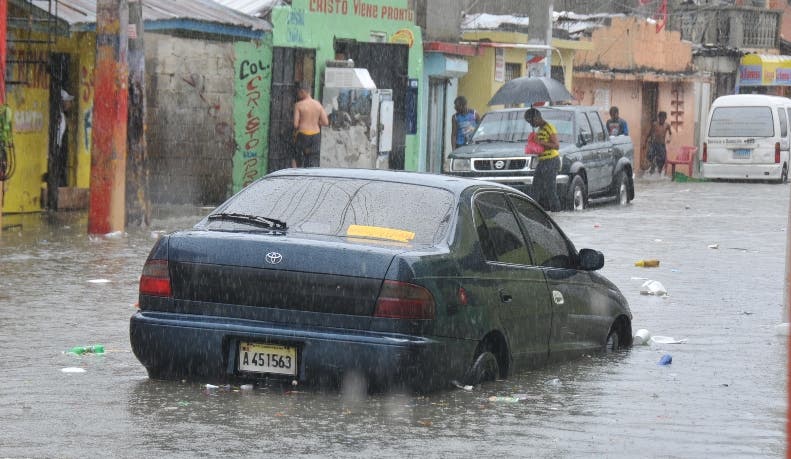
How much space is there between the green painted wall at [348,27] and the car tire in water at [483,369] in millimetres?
18375

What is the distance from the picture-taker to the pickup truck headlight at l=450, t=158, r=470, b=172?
2633 centimetres

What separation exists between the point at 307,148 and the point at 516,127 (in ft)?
13.1

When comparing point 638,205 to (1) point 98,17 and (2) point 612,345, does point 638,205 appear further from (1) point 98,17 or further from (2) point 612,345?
(2) point 612,345

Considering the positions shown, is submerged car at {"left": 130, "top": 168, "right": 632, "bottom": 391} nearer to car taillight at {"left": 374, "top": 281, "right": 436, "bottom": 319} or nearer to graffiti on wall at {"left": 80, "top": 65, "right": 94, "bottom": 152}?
car taillight at {"left": 374, "top": 281, "right": 436, "bottom": 319}

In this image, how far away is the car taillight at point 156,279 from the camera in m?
8.41

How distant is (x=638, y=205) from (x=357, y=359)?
70.0 feet

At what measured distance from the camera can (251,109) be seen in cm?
2608

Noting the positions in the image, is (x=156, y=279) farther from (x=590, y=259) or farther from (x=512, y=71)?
(x=512, y=71)

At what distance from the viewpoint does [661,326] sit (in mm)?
12352

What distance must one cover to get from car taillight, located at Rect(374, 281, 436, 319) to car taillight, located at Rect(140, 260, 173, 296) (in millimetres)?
1166

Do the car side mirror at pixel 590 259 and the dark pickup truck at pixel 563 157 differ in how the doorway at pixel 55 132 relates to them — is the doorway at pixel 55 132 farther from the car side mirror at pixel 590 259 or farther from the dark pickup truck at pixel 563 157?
the car side mirror at pixel 590 259

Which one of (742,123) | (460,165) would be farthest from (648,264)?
(742,123)

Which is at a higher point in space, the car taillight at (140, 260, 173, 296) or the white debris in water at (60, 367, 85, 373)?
the car taillight at (140, 260, 173, 296)

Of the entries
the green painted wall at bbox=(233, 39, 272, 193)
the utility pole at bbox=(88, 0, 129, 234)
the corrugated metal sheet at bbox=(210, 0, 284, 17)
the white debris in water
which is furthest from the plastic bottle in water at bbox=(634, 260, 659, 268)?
the corrugated metal sheet at bbox=(210, 0, 284, 17)
